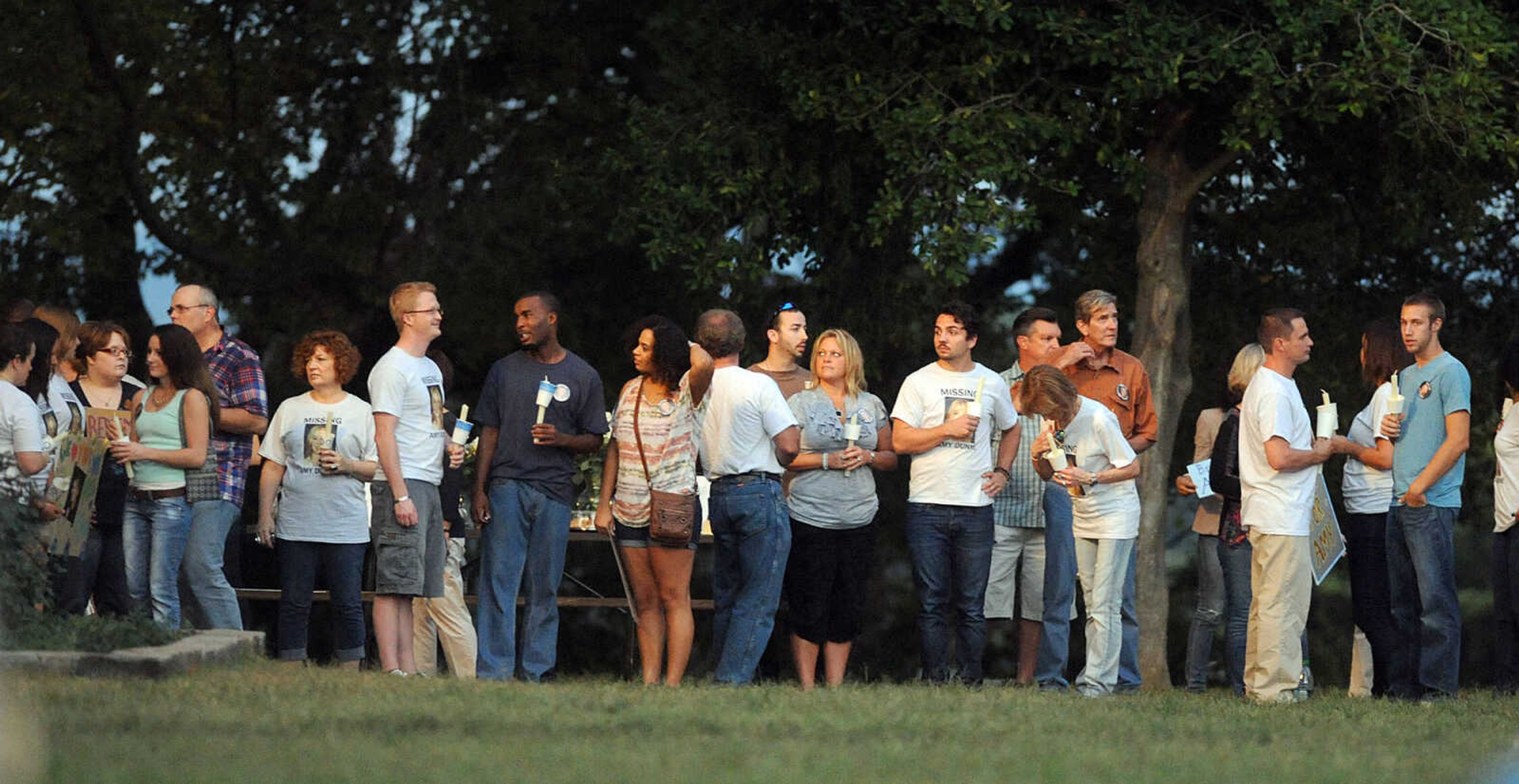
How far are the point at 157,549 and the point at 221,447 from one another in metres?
0.57

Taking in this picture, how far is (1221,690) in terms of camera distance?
10773 mm

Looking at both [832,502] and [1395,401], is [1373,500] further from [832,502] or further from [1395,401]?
[832,502]

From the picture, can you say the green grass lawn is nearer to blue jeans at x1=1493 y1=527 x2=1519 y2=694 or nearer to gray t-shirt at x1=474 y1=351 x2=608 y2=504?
blue jeans at x1=1493 y1=527 x2=1519 y2=694

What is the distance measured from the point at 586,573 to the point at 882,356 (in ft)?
20.9

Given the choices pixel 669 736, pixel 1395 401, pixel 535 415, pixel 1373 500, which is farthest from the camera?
pixel 1373 500

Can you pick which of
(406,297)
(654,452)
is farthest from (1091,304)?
(406,297)

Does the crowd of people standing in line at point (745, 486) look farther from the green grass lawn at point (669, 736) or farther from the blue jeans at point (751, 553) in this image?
the green grass lawn at point (669, 736)

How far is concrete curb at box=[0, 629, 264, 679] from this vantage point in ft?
23.5

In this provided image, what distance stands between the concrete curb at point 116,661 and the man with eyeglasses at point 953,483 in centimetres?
346

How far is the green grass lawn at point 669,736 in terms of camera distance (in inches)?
214

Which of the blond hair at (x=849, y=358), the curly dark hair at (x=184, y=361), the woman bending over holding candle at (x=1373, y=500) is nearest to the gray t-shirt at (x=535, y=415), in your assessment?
the blond hair at (x=849, y=358)

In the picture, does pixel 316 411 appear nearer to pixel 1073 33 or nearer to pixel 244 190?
pixel 1073 33

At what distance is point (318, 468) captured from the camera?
30.2ft

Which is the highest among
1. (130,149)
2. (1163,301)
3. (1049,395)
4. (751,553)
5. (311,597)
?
(130,149)
